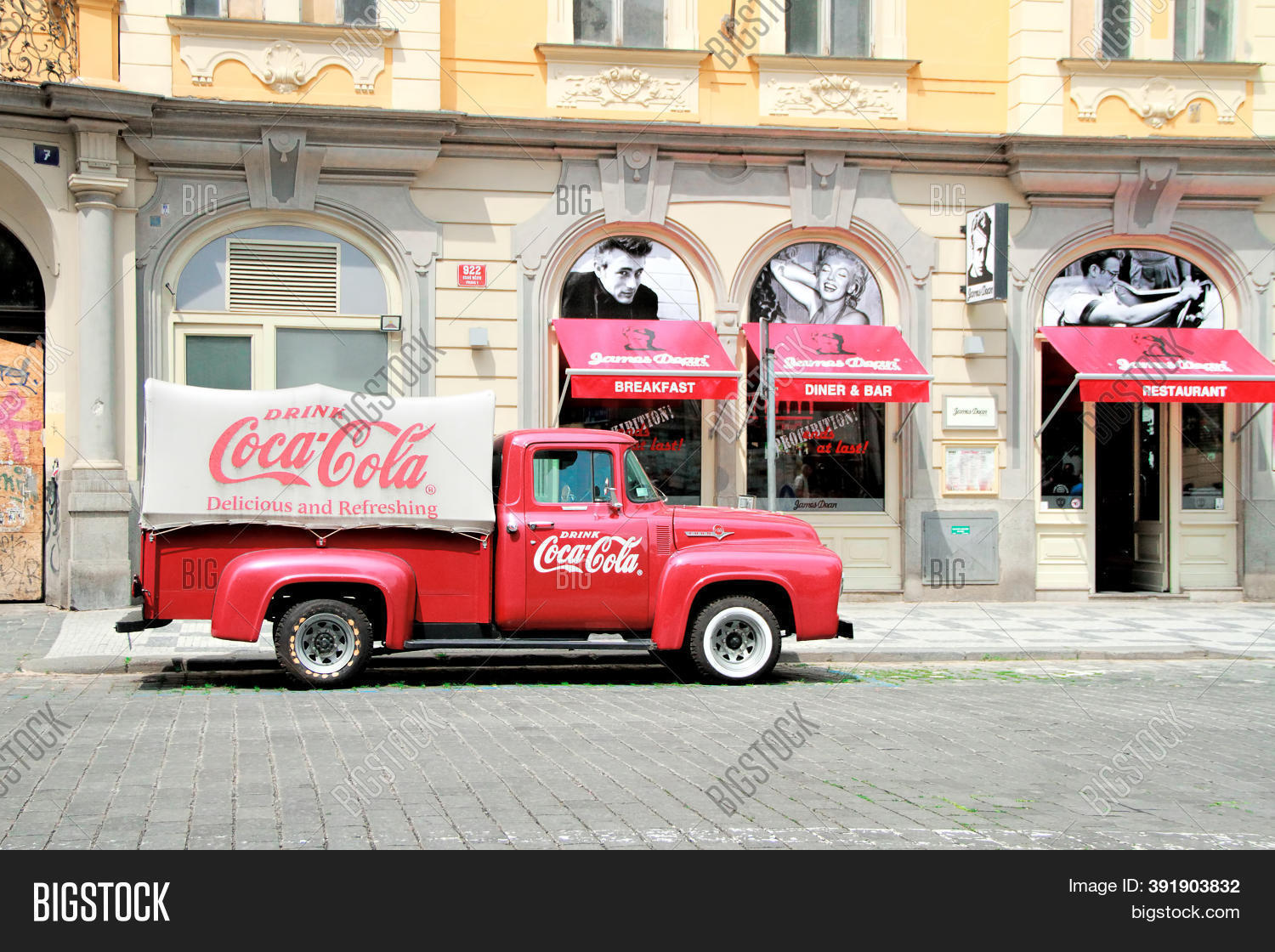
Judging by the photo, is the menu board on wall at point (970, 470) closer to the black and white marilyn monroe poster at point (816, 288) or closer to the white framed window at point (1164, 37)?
the black and white marilyn monroe poster at point (816, 288)

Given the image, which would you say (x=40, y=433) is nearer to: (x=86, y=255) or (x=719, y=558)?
(x=86, y=255)

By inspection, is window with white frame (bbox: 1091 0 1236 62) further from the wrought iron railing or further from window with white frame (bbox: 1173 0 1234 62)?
the wrought iron railing

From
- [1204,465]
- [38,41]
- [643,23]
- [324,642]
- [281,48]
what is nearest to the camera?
[324,642]

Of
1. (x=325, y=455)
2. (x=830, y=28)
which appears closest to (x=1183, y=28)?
(x=830, y=28)

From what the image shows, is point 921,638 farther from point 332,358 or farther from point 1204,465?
point 332,358

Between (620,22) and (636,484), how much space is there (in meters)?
8.36

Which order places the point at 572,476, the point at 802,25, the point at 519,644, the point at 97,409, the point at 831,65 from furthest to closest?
the point at 802,25 < the point at 831,65 < the point at 97,409 < the point at 572,476 < the point at 519,644

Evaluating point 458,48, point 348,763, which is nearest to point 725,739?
point 348,763

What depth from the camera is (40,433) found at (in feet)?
49.5

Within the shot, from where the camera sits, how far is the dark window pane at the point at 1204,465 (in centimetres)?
1780

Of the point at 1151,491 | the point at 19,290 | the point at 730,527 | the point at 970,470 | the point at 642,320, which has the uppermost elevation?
the point at 19,290

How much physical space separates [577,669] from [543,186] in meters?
7.21

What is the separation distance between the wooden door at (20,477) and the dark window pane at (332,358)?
2841 millimetres

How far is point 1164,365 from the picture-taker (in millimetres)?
16734
